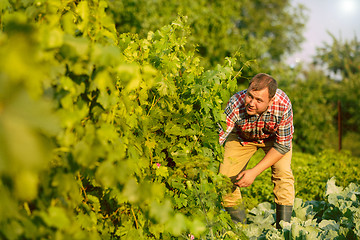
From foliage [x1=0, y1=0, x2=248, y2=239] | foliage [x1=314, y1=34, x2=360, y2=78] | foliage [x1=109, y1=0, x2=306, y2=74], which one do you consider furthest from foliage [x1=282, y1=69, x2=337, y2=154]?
foliage [x1=314, y1=34, x2=360, y2=78]

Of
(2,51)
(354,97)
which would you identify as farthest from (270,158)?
(354,97)

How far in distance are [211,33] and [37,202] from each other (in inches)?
464

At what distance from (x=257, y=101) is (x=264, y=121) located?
0.36 metres

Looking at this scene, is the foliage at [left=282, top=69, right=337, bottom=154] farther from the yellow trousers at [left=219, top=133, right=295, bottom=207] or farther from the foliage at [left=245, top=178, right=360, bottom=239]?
the yellow trousers at [left=219, top=133, right=295, bottom=207]

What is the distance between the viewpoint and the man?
2.98 m

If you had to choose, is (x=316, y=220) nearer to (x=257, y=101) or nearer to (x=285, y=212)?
(x=285, y=212)

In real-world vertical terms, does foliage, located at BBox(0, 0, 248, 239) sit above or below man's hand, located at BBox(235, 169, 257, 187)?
above

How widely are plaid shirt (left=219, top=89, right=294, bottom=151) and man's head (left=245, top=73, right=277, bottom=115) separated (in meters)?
0.17

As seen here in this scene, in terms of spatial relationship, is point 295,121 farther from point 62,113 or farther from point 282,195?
point 62,113

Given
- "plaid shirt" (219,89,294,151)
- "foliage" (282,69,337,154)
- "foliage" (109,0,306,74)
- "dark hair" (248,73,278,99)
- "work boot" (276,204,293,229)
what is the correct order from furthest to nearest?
1. "foliage" (109,0,306,74)
2. "foliage" (282,69,337,154)
3. "work boot" (276,204,293,229)
4. "plaid shirt" (219,89,294,151)
5. "dark hair" (248,73,278,99)

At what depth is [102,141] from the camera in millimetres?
1094

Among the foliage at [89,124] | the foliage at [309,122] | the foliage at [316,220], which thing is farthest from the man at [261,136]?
the foliage at [309,122]

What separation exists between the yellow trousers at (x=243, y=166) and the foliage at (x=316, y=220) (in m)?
0.26

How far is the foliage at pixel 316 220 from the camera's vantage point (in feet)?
9.04
